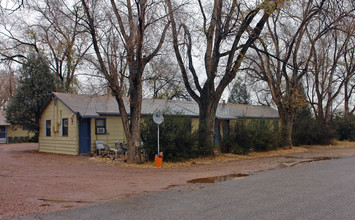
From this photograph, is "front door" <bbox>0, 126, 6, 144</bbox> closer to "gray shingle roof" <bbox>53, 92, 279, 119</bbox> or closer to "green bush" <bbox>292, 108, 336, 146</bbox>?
"gray shingle roof" <bbox>53, 92, 279, 119</bbox>

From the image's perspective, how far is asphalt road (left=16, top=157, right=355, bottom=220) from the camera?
587 centimetres

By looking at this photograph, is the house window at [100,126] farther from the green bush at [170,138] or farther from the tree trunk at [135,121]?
the tree trunk at [135,121]

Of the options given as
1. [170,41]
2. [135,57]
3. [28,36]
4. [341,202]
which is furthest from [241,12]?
[28,36]

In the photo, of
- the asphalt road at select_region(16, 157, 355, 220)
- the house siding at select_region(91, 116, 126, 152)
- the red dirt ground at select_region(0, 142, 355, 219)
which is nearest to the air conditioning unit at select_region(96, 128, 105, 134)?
the house siding at select_region(91, 116, 126, 152)

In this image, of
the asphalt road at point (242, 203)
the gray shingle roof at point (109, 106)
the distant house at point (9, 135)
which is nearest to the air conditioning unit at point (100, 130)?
the gray shingle roof at point (109, 106)

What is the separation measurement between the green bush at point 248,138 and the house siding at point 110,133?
6756mm

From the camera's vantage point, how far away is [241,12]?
579 inches

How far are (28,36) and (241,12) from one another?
852 inches

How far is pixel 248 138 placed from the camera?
59.6 ft

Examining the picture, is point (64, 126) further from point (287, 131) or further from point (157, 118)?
point (287, 131)

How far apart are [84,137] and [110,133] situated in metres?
1.65

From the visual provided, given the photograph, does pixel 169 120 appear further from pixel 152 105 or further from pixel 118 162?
pixel 152 105

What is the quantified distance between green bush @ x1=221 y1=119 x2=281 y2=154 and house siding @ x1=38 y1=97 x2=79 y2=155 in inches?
354

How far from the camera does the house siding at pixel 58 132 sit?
18.8 meters
